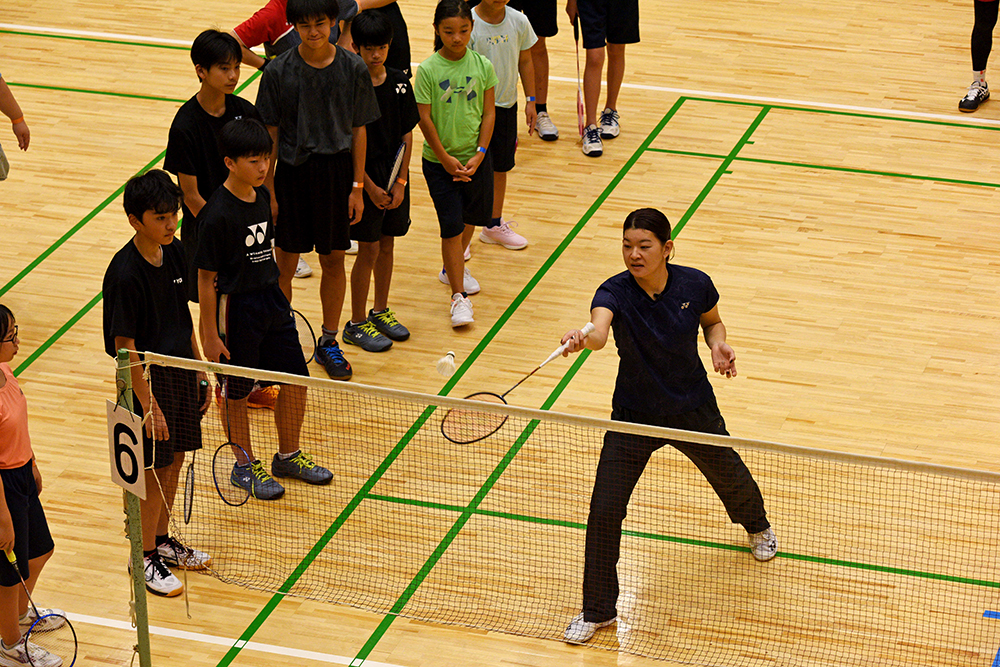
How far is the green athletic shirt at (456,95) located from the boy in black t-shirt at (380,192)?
154 mm

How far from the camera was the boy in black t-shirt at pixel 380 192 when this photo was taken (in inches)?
312

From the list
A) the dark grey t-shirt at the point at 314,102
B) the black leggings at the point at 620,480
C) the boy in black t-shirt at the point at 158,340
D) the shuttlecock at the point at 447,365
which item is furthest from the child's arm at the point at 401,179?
the black leggings at the point at 620,480

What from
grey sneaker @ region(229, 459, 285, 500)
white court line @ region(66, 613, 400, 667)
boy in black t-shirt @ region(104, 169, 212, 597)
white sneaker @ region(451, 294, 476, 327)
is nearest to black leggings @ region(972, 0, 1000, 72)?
white sneaker @ region(451, 294, 476, 327)

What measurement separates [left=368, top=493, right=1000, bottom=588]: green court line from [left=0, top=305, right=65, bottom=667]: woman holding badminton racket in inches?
73.8

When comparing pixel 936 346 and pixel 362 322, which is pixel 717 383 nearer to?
pixel 936 346

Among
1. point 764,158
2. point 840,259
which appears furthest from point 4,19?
point 840,259

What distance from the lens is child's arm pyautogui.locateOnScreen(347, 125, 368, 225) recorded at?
7.88 metres

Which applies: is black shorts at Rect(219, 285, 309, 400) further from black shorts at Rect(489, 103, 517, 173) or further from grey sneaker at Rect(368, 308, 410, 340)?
black shorts at Rect(489, 103, 517, 173)

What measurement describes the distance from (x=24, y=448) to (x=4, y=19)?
9429mm

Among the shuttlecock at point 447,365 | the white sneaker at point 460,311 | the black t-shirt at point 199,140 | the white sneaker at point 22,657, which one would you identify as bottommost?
the white sneaker at point 22,657

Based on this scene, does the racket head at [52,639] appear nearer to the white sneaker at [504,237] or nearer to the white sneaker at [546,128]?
the white sneaker at [504,237]

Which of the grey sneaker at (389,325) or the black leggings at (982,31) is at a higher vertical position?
the black leggings at (982,31)

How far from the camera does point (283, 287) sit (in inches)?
328

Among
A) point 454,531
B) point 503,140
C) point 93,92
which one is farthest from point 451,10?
point 93,92
